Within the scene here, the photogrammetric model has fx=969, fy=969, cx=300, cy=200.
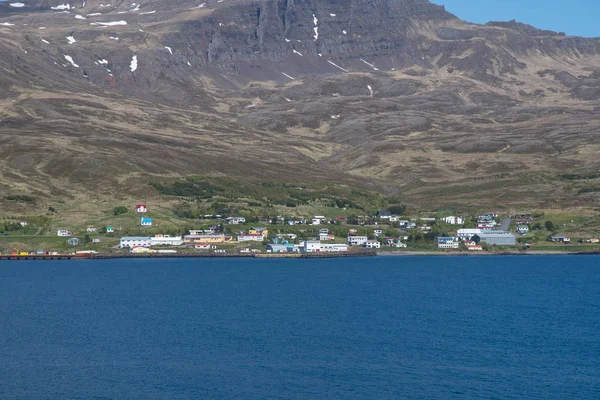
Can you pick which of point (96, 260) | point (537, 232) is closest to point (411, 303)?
point (96, 260)

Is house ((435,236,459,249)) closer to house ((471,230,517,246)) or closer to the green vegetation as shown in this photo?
house ((471,230,517,246))

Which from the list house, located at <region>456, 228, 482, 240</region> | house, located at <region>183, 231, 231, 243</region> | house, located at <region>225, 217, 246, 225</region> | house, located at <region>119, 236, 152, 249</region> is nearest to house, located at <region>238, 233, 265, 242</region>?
house, located at <region>183, 231, 231, 243</region>

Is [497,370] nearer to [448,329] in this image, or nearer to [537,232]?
[448,329]

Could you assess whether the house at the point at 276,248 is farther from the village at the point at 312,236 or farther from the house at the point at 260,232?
the house at the point at 260,232

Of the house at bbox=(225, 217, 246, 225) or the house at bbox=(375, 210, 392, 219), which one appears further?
the house at bbox=(375, 210, 392, 219)

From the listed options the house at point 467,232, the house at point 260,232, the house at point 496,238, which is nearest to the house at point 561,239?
the house at point 496,238

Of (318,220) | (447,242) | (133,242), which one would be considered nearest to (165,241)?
(133,242)
